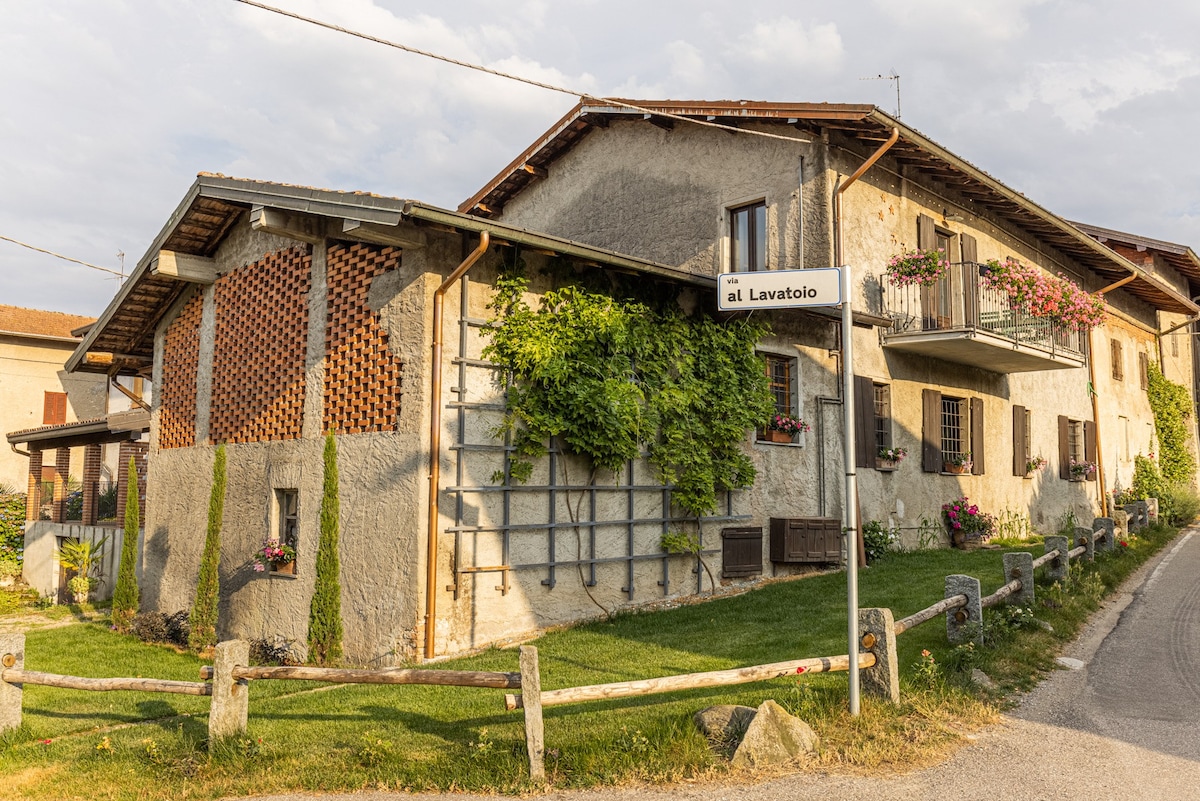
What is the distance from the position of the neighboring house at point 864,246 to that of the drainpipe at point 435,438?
16.0ft

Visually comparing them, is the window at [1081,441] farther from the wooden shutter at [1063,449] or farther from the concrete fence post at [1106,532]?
the concrete fence post at [1106,532]

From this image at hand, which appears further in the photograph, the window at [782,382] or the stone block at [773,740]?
the window at [782,382]

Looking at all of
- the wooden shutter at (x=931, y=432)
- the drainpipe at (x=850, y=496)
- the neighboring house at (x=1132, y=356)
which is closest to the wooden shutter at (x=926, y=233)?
the wooden shutter at (x=931, y=432)

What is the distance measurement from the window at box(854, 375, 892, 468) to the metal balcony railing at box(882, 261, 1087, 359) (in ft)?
3.78

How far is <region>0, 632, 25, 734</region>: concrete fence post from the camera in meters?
6.88

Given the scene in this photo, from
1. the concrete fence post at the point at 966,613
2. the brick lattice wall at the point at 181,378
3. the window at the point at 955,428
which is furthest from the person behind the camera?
the window at the point at 955,428

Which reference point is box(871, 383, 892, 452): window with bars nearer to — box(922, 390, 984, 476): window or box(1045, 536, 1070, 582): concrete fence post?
box(922, 390, 984, 476): window

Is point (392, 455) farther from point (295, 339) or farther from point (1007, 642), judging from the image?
Answer: point (1007, 642)

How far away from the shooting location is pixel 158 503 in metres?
14.3

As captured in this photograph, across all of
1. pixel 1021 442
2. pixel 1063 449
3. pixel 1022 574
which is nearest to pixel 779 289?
pixel 1022 574

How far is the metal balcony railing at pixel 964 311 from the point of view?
14.7 m

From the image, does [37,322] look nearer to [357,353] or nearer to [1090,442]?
[357,353]

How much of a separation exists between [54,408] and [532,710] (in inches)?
1131

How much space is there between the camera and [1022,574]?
9.23 metres
